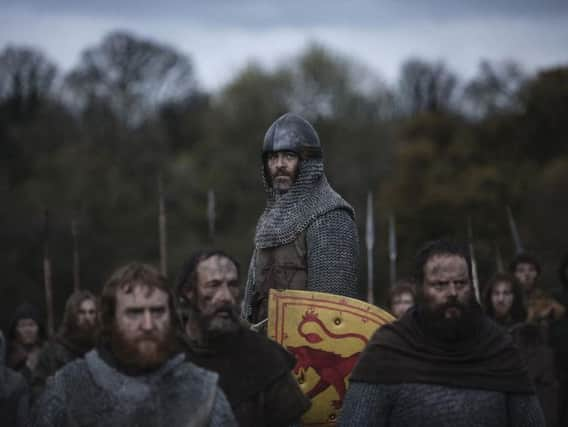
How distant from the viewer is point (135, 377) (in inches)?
157

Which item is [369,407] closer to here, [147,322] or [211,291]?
[211,291]

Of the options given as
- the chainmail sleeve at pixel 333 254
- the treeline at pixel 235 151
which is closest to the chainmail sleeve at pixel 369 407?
the chainmail sleeve at pixel 333 254

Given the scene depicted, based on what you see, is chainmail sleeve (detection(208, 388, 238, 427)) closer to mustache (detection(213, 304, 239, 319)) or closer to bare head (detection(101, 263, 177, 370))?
bare head (detection(101, 263, 177, 370))

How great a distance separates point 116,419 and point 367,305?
73.6 inches

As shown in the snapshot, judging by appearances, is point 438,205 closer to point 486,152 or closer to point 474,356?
point 486,152

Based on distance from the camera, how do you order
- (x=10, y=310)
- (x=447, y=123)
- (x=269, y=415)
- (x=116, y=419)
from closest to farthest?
(x=116, y=419) < (x=269, y=415) < (x=10, y=310) < (x=447, y=123)

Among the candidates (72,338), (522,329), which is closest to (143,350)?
(72,338)

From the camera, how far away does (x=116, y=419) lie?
3.91m

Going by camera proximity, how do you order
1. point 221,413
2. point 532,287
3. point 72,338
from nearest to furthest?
1. point 221,413
2. point 72,338
3. point 532,287

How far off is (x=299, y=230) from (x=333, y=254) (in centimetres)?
22

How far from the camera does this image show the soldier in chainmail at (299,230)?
5.87 metres

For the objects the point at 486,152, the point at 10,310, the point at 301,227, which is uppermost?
the point at 486,152

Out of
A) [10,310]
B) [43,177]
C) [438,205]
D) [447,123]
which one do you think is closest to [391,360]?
[10,310]

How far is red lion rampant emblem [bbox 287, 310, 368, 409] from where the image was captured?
5.44 m
